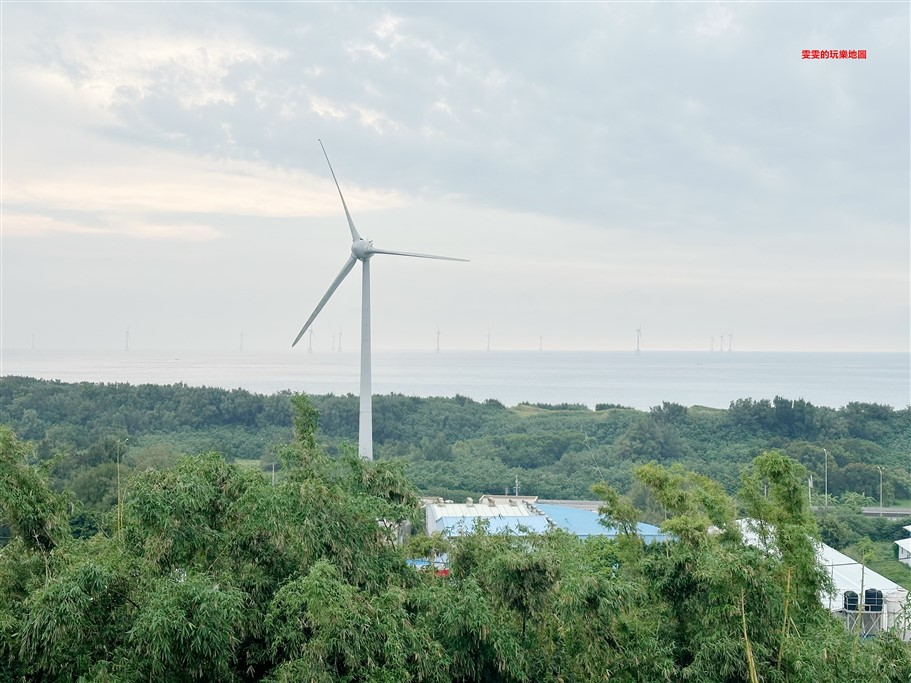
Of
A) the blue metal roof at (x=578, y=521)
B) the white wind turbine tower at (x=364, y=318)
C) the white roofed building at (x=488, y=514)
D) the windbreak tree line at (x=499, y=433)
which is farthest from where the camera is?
the windbreak tree line at (x=499, y=433)

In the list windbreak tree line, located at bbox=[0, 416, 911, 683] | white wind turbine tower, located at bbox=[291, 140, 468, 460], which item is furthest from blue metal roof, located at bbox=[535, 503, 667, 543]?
windbreak tree line, located at bbox=[0, 416, 911, 683]

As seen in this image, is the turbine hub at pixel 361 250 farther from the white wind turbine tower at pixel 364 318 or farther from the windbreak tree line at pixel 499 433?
the windbreak tree line at pixel 499 433

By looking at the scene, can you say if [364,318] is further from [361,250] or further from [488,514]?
[488,514]

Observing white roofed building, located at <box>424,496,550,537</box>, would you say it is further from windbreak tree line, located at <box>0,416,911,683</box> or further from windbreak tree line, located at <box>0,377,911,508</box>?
windbreak tree line, located at <box>0,416,911,683</box>

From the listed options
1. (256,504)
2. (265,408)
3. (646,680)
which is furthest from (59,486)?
(265,408)

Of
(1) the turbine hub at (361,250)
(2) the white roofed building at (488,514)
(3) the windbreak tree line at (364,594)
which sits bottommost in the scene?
(2) the white roofed building at (488,514)

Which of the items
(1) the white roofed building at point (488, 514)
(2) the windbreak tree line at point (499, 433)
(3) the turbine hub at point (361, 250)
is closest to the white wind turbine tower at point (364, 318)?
(3) the turbine hub at point (361, 250)

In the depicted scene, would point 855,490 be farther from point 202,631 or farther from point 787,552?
point 202,631
